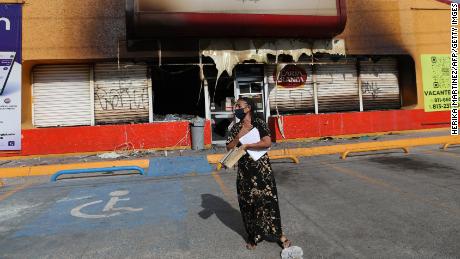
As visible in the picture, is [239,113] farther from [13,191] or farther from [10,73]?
[10,73]

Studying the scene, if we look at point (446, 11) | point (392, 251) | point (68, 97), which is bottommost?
point (392, 251)

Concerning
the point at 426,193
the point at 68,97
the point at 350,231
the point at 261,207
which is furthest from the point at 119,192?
the point at 68,97

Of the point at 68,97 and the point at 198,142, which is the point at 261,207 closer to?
the point at 198,142

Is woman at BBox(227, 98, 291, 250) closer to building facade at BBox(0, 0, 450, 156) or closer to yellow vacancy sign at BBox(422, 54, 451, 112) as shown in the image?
building facade at BBox(0, 0, 450, 156)

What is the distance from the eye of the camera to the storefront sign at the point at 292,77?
14.2 m

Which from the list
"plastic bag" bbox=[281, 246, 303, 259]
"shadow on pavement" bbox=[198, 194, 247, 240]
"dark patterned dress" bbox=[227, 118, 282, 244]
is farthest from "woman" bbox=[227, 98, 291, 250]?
"shadow on pavement" bbox=[198, 194, 247, 240]

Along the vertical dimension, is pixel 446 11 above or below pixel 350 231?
above

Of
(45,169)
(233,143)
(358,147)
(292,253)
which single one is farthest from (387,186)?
(45,169)

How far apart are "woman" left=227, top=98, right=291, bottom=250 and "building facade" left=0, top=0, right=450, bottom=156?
26.7 ft

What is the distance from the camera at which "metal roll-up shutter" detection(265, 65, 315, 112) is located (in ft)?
46.3

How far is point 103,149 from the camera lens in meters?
12.2

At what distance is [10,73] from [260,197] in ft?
35.6

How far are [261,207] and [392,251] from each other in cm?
150

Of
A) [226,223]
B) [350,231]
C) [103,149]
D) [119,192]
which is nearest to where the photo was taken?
[350,231]
